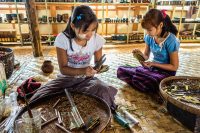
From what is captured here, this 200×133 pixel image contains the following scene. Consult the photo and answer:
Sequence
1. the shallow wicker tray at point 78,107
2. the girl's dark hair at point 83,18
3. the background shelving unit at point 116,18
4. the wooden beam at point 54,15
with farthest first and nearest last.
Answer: the wooden beam at point 54,15 < the background shelving unit at point 116,18 < the girl's dark hair at point 83,18 < the shallow wicker tray at point 78,107

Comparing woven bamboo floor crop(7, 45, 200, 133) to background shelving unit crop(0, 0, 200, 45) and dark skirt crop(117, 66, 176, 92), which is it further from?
background shelving unit crop(0, 0, 200, 45)

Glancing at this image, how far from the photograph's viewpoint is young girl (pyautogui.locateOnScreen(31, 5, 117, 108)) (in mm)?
1318

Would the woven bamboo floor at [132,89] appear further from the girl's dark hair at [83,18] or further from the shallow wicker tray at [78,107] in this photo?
the girl's dark hair at [83,18]

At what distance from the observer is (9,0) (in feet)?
13.0

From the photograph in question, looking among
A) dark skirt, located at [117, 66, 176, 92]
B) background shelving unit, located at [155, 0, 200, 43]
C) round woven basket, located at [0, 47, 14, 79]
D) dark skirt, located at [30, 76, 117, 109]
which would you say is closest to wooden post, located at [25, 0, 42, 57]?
round woven basket, located at [0, 47, 14, 79]

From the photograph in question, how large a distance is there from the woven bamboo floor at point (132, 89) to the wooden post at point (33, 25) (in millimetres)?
166

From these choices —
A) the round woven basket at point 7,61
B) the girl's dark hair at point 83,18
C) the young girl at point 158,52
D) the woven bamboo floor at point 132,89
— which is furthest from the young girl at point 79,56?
the round woven basket at point 7,61

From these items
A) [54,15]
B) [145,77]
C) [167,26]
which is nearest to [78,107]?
[145,77]

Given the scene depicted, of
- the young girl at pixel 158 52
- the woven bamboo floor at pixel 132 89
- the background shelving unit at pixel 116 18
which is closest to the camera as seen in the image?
the woven bamboo floor at pixel 132 89

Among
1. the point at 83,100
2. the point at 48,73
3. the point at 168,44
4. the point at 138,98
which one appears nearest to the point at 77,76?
the point at 83,100

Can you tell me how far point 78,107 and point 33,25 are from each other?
2652 mm

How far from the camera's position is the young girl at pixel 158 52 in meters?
1.70

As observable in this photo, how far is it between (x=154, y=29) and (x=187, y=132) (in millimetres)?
898

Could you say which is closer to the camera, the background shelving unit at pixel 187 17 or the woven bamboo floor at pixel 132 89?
the woven bamboo floor at pixel 132 89
